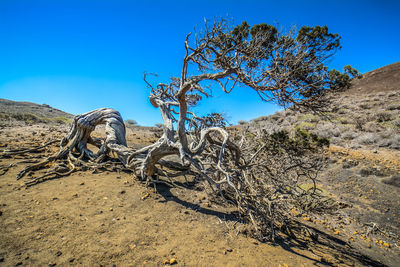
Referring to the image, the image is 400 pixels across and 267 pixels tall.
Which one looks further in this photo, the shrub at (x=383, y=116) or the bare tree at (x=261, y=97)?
the shrub at (x=383, y=116)

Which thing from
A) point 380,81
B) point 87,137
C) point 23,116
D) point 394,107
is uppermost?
point 380,81

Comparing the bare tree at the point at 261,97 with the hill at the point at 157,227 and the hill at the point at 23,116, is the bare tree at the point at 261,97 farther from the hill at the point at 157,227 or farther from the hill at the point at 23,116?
the hill at the point at 23,116

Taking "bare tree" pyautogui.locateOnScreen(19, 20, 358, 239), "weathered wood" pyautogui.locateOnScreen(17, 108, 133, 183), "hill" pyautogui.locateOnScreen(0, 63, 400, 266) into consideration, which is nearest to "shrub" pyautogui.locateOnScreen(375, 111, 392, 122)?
"hill" pyautogui.locateOnScreen(0, 63, 400, 266)

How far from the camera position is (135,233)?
8.81ft

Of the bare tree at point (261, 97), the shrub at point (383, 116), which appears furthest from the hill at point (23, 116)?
the shrub at point (383, 116)

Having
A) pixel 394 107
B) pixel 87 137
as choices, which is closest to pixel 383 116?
pixel 394 107

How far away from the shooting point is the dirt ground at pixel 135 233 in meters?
2.22

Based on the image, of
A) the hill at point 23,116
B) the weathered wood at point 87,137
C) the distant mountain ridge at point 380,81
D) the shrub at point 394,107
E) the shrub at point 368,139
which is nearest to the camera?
the weathered wood at point 87,137

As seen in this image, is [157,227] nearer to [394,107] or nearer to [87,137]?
[87,137]

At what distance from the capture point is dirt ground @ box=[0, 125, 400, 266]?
222 cm

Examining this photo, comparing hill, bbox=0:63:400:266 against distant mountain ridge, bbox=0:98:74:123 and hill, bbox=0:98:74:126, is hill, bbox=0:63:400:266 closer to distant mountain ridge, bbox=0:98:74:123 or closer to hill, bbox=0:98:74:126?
hill, bbox=0:98:74:126

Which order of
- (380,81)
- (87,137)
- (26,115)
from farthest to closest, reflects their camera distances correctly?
(380,81)
(26,115)
(87,137)

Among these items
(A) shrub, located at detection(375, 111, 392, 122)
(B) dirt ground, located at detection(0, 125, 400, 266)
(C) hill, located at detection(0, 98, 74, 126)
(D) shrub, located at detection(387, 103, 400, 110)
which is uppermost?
(D) shrub, located at detection(387, 103, 400, 110)

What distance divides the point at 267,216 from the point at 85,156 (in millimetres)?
5483
